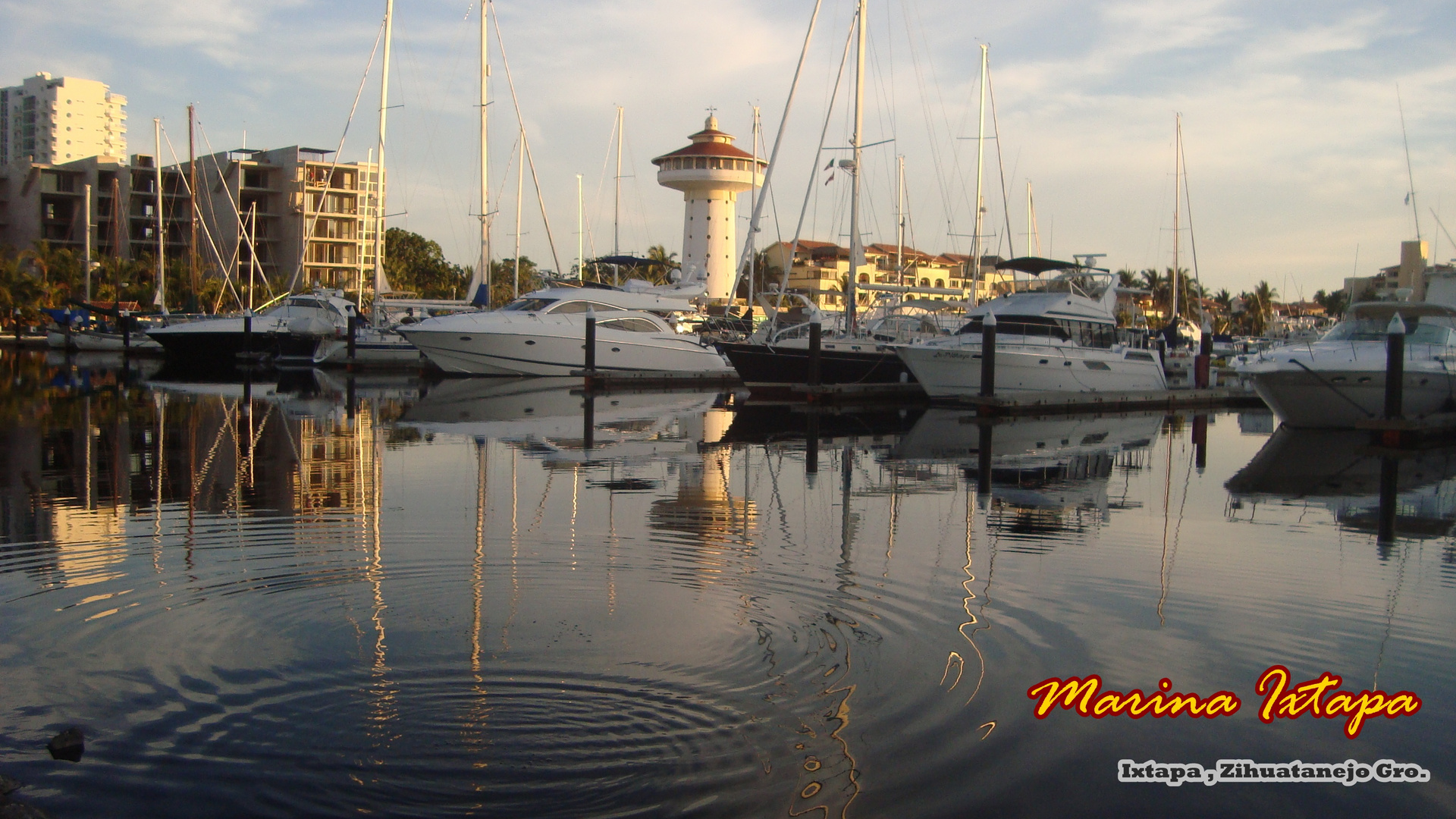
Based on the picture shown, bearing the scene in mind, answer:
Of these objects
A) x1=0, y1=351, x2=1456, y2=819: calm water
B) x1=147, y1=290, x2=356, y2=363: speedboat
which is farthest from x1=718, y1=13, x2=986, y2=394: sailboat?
x1=147, y1=290, x2=356, y2=363: speedboat

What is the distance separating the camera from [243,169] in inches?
3027

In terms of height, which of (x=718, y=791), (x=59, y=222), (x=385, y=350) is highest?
A: (x=59, y=222)

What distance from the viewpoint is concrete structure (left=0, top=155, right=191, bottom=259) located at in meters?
74.8

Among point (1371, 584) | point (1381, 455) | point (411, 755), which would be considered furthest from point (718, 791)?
point (1381, 455)

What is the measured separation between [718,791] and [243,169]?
81687 millimetres

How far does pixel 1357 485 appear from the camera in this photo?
46.9 feet

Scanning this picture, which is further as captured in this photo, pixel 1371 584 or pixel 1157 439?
pixel 1157 439

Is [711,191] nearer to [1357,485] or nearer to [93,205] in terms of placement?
[93,205]

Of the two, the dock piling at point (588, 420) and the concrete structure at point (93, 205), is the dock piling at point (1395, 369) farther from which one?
the concrete structure at point (93, 205)

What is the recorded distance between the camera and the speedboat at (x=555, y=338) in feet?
109

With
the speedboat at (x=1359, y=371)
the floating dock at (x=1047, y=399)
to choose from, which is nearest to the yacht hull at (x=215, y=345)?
the floating dock at (x=1047, y=399)

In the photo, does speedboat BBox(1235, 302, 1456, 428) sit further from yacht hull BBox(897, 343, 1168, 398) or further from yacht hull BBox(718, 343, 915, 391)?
yacht hull BBox(718, 343, 915, 391)

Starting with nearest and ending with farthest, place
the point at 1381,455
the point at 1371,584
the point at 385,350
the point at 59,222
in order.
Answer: the point at 1371,584 → the point at 1381,455 → the point at 385,350 → the point at 59,222

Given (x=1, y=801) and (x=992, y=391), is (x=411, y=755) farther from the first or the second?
(x=992, y=391)
